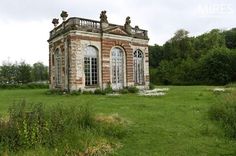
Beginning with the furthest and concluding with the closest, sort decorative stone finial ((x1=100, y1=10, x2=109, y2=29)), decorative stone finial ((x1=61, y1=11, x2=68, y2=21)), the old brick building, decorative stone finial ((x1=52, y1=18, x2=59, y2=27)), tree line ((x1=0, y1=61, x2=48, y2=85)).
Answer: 1. tree line ((x1=0, y1=61, x2=48, y2=85))
2. decorative stone finial ((x1=52, y1=18, x2=59, y2=27))
3. decorative stone finial ((x1=61, y1=11, x2=68, y2=21))
4. decorative stone finial ((x1=100, y1=10, x2=109, y2=29))
5. the old brick building

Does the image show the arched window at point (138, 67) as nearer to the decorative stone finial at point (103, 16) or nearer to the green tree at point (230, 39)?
the decorative stone finial at point (103, 16)

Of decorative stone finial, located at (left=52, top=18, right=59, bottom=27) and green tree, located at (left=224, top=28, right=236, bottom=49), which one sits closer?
decorative stone finial, located at (left=52, top=18, right=59, bottom=27)

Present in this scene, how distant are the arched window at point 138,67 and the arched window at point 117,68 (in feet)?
8.31

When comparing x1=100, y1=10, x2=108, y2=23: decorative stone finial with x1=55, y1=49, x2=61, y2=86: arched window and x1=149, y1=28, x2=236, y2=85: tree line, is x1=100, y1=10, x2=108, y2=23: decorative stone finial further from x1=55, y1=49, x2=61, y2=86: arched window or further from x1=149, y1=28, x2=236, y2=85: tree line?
x1=149, y1=28, x2=236, y2=85: tree line

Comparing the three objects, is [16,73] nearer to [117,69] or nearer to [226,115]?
[117,69]

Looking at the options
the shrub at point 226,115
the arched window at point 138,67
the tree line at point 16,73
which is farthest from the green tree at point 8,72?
the shrub at point 226,115

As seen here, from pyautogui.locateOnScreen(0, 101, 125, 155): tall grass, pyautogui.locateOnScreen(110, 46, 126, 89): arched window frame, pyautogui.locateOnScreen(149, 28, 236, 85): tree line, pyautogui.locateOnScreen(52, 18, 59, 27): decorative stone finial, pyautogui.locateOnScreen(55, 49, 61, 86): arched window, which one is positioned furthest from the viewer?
pyautogui.locateOnScreen(149, 28, 236, 85): tree line

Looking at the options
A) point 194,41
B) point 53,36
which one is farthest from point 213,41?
point 53,36

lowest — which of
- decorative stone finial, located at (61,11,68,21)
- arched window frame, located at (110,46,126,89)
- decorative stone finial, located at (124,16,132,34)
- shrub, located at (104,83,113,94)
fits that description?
shrub, located at (104,83,113,94)

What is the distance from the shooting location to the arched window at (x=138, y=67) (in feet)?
94.7

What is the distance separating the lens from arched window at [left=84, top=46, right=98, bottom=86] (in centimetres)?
2453

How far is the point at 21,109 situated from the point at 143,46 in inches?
919

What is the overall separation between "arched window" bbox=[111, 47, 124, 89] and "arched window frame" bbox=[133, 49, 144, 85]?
2.41m

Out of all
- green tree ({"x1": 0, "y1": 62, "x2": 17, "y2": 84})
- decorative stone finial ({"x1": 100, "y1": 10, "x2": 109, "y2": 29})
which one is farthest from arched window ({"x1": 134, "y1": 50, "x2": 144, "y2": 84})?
green tree ({"x1": 0, "y1": 62, "x2": 17, "y2": 84})
